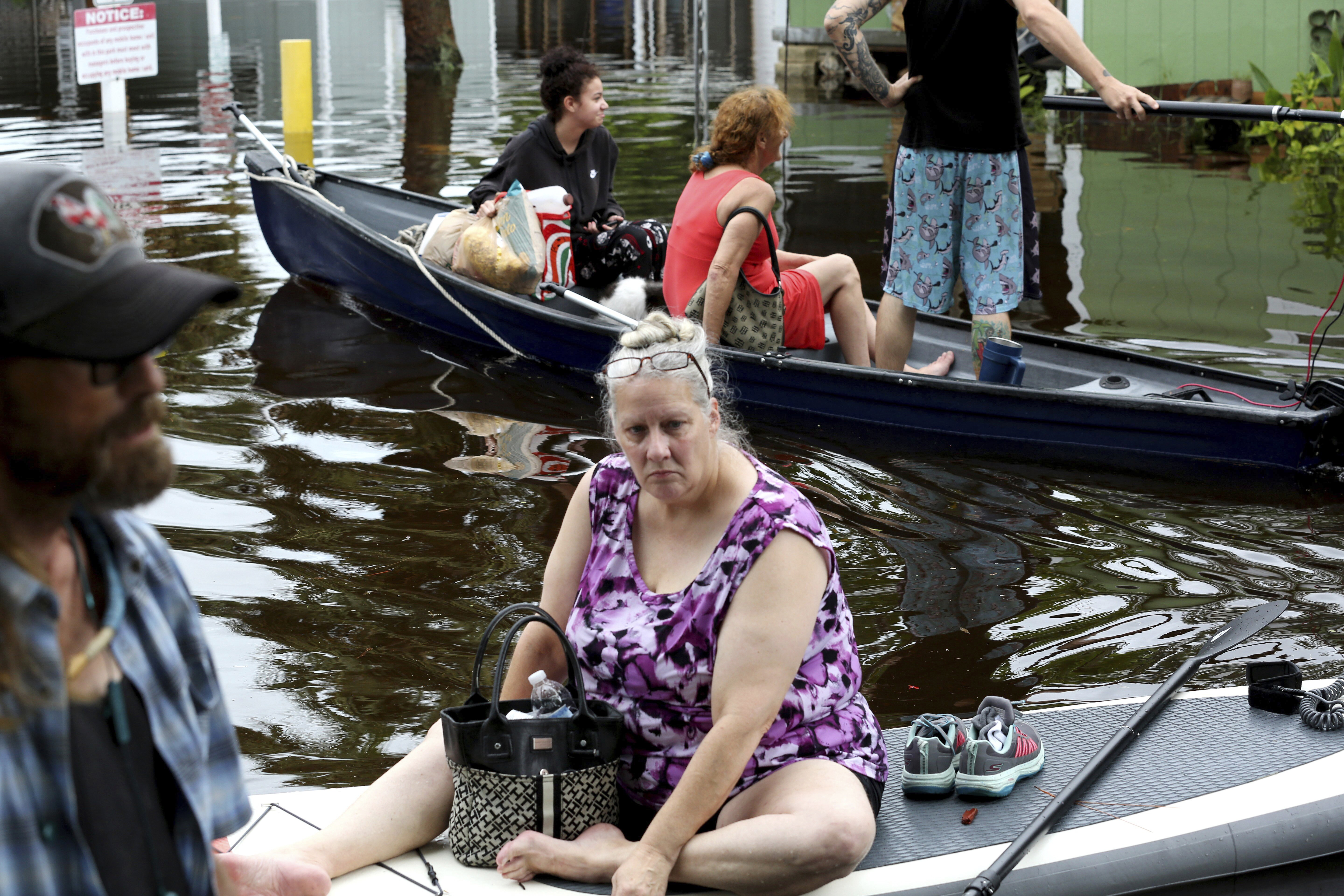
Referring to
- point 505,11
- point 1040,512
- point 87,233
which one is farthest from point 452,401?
point 505,11

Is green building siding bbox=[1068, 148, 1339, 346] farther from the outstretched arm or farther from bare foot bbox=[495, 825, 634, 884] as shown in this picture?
bare foot bbox=[495, 825, 634, 884]

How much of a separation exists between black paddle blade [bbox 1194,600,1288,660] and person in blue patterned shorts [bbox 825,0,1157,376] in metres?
2.12

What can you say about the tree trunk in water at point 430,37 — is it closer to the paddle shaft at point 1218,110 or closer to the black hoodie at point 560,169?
the black hoodie at point 560,169

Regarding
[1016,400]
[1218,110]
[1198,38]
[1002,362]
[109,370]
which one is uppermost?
[1198,38]

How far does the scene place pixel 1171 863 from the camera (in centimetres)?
255

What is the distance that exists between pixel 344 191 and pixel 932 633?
6070 mm

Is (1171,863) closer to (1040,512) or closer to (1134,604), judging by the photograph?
(1134,604)

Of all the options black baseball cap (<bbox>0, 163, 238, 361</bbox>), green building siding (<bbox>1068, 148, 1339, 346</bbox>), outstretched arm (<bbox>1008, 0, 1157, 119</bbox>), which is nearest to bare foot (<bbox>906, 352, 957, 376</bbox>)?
outstretched arm (<bbox>1008, 0, 1157, 119</bbox>)

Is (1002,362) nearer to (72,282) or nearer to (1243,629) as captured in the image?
(1243,629)

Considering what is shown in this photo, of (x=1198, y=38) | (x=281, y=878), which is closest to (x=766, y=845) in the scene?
(x=281, y=878)

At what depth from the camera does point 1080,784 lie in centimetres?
267

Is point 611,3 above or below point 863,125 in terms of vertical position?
above

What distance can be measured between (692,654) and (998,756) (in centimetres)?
69

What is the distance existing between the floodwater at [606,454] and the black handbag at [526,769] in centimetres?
91
